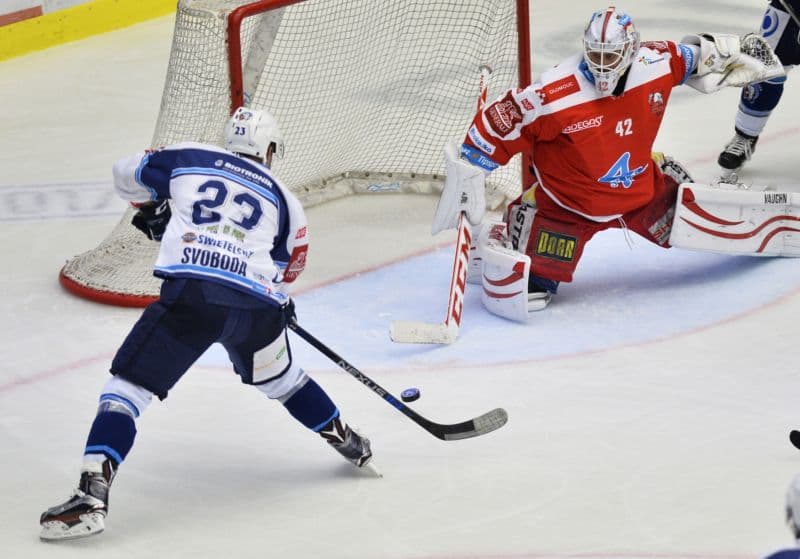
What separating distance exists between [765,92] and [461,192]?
181 centimetres

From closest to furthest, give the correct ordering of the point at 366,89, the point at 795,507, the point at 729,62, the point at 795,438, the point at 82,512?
the point at 795,507, the point at 82,512, the point at 795,438, the point at 729,62, the point at 366,89

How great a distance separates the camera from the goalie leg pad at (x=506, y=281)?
477 centimetres

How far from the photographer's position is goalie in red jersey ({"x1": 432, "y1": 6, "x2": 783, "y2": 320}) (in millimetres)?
4660

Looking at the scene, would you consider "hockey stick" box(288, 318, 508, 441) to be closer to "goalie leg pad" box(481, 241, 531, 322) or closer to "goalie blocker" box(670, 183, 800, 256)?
"goalie leg pad" box(481, 241, 531, 322)

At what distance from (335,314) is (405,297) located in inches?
10.9

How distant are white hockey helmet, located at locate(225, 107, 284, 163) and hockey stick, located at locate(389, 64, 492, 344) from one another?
1.14 meters

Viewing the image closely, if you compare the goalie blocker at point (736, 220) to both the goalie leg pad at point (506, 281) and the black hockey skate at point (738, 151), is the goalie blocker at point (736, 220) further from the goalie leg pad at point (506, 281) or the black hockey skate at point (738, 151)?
the black hockey skate at point (738, 151)

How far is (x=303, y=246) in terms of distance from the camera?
3.64 metres

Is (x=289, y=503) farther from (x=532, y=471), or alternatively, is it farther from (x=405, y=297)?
(x=405, y=297)

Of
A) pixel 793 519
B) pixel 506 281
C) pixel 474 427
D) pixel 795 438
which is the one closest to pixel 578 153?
pixel 506 281

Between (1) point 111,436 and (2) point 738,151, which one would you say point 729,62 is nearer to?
(2) point 738,151

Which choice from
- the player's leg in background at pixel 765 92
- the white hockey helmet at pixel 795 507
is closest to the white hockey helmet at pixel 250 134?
the white hockey helmet at pixel 795 507

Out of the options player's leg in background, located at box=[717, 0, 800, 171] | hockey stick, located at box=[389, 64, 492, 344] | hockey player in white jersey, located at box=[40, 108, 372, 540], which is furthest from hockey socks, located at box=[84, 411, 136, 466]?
player's leg in background, located at box=[717, 0, 800, 171]

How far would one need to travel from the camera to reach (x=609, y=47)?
4.55m
